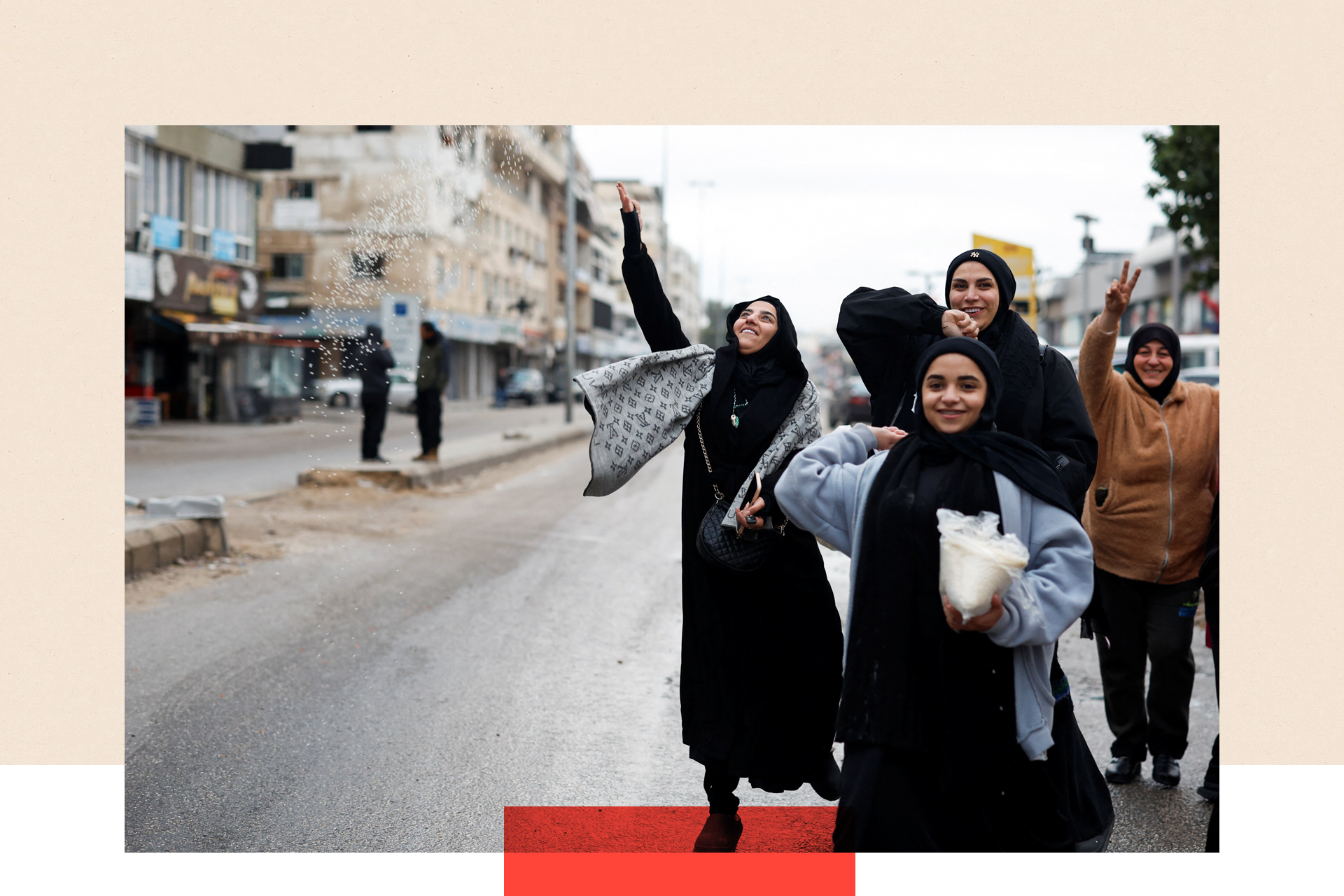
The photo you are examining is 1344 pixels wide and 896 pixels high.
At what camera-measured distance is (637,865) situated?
10.5 ft

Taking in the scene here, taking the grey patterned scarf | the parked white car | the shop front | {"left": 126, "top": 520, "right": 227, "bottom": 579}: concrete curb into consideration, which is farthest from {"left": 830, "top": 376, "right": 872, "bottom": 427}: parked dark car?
the grey patterned scarf

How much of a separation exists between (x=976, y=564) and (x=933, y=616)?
29cm

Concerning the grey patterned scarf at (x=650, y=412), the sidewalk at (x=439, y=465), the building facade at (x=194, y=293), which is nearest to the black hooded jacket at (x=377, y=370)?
the sidewalk at (x=439, y=465)

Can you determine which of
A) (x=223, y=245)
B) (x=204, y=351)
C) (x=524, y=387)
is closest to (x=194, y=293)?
(x=204, y=351)

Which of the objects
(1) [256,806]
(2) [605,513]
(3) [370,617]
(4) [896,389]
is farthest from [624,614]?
(2) [605,513]

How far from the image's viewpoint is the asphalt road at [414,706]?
372 cm

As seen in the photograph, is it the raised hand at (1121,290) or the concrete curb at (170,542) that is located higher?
the raised hand at (1121,290)

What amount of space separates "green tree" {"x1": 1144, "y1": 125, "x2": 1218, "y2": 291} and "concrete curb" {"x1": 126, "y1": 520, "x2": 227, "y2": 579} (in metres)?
8.76

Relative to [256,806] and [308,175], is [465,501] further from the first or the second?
[308,175]

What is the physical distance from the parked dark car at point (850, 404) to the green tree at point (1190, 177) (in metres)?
8.83

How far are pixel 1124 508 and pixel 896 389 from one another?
1.34m

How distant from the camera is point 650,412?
3555mm

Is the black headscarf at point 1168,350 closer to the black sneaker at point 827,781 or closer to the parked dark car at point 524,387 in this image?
the black sneaker at point 827,781

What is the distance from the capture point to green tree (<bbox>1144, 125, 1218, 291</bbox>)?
33.7ft
